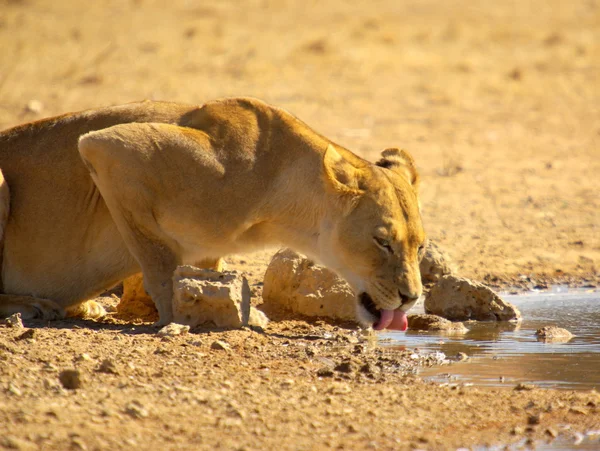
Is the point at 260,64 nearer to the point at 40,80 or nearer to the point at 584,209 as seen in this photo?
the point at 40,80

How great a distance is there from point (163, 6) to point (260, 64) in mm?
4460

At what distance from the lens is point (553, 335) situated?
27.0ft

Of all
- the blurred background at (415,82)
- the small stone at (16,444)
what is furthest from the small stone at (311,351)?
the blurred background at (415,82)

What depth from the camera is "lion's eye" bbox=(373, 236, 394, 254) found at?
7.33 meters

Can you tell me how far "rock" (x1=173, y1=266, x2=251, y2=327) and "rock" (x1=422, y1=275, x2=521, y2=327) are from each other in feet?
6.60

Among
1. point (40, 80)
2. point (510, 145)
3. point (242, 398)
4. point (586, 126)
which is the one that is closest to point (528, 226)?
point (510, 145)

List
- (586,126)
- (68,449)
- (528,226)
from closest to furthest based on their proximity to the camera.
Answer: (68,449)
(528,226)
(586,126)

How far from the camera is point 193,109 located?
313 inches

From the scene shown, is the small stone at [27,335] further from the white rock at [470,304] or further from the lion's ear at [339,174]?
the white rock at [470,304]

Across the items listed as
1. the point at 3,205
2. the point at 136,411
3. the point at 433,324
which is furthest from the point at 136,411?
the point at 433,324

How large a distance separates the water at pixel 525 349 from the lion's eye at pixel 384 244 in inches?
31.5

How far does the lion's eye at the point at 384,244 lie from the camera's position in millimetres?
7328

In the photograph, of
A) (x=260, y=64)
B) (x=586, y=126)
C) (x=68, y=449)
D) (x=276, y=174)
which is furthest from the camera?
(x=260, y=64)

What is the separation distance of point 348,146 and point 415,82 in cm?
451
